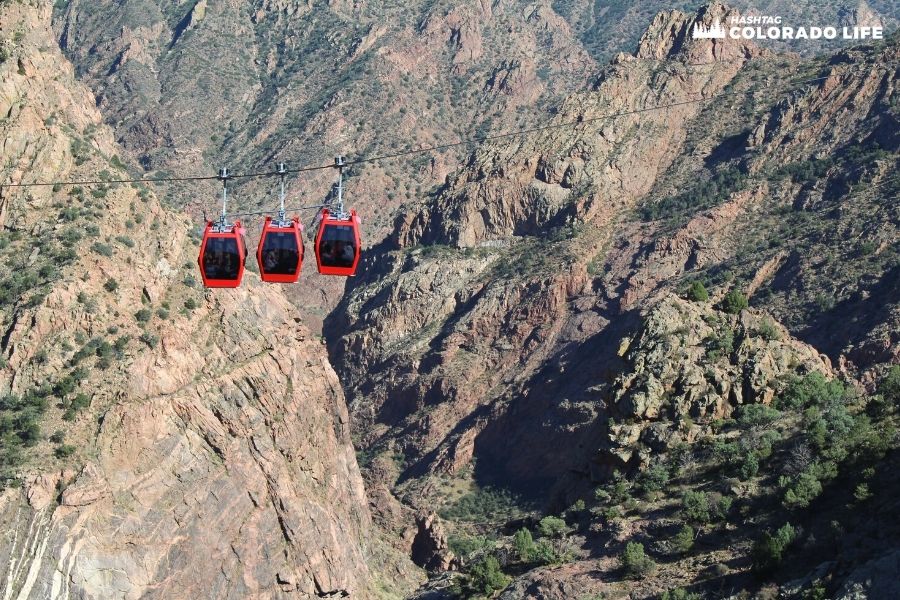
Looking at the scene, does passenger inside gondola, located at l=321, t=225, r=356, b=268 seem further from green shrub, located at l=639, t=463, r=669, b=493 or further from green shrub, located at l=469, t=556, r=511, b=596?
green shrub, located at l=469, t=556, r=511, b=596

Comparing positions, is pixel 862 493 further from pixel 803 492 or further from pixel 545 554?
pixel 545 554

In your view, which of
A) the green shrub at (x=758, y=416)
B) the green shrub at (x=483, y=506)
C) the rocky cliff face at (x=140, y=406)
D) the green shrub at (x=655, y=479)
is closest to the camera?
the green shrub at (x=655, y=479)

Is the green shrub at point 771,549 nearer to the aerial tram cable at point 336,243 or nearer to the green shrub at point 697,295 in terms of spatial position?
the aerial tram cable at point 336,243

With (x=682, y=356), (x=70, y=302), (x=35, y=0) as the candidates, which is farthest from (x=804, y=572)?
(x=35, y=0)

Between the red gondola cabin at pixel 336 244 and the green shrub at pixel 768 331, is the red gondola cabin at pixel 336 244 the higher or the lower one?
the higher one

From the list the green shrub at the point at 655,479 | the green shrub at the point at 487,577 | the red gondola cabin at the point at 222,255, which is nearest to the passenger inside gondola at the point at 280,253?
the red gondola cabin at the point at 222,255
